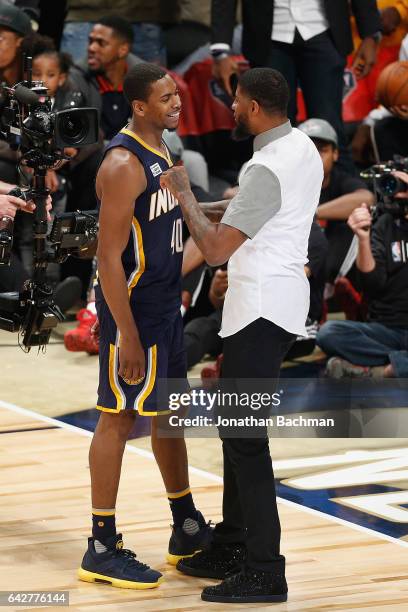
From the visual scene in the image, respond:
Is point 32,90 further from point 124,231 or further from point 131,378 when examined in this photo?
point 131,378

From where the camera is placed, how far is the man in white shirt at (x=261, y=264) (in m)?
4.12

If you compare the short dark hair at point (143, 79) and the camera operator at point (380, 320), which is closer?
the short dark hair at point (143, 79)

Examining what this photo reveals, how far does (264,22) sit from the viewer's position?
27.4 feet

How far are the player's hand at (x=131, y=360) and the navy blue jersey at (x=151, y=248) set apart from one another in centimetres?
11

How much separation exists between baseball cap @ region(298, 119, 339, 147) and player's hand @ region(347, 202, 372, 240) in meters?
0.92

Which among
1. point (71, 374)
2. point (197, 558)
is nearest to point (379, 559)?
point (197, 558)

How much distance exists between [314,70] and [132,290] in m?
4.28

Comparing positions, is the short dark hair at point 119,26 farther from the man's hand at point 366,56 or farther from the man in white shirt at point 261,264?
the man in white shirt at point 261,264

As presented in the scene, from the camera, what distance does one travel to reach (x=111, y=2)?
9.45 meters

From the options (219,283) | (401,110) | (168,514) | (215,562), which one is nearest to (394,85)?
(401,110)

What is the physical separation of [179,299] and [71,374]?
10.5ft

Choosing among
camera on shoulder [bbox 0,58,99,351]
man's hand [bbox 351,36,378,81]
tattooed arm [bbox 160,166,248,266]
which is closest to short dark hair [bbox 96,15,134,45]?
man's hand [bbox 351,36,378,81]

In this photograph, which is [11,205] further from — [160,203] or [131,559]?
[131,559]

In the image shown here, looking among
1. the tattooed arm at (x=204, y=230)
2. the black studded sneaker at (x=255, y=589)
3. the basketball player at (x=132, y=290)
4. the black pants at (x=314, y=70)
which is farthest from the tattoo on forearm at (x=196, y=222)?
the black pants at (x=314, y=70)
